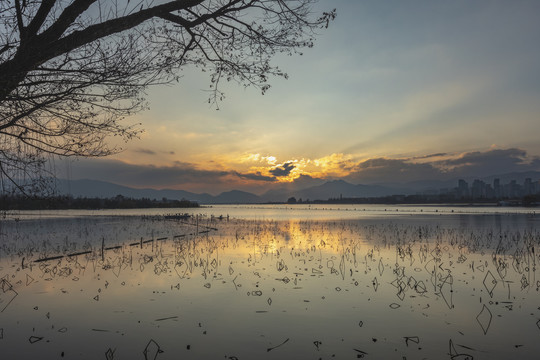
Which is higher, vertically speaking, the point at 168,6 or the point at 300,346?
the point at 168,6

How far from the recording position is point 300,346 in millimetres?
9531

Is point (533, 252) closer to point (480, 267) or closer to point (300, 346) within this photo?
point (480, 267)

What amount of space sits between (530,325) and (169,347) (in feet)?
37.1

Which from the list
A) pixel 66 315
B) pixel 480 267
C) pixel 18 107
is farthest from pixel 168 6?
pixel 480 267

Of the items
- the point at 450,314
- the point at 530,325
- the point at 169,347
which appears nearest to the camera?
the point at 169,347

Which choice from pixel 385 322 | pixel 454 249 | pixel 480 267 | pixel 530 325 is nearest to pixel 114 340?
pixel 385 322

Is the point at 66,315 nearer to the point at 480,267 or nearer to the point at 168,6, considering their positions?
the point at 168,6

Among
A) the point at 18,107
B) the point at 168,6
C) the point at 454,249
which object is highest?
the point at 168,6

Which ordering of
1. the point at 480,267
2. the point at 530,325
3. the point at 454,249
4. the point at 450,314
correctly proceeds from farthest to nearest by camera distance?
the point at 454,249, the point at 480,267, the point at 450,314, the point at 530,325

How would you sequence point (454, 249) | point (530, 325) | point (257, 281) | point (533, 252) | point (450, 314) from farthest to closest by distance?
point (454, 249) → point (533, 252) → point (257, 281) → point (450, 314) → point (530, 325)

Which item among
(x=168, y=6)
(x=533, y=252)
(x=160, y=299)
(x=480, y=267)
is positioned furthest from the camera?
(x=533, y=252)

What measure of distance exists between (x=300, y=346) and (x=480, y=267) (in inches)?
653

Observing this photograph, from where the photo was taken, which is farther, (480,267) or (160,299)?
(480,267)

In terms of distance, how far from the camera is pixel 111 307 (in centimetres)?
1336
